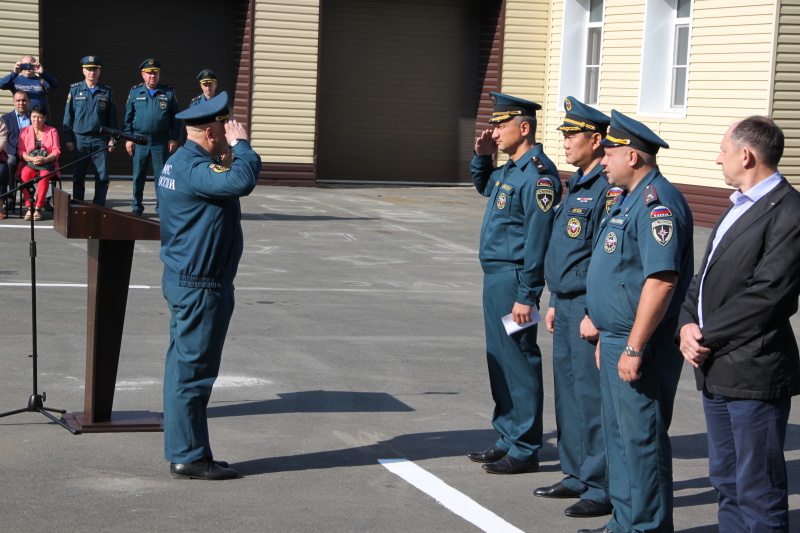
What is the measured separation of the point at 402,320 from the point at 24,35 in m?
11.9

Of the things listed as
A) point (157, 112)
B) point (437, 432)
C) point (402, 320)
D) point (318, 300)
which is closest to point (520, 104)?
point (437, 432)

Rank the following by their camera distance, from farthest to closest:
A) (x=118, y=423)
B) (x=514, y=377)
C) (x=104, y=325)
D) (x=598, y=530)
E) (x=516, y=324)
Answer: (x=118, y=423), (x=104, y=325), (x=514, y=377), (x=516, y=324), (x=598, y=530)

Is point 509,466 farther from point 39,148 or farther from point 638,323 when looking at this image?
point 39,148

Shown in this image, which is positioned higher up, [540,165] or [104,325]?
[540,165]

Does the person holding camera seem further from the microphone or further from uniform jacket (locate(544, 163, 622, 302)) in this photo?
uniform jacket (locate(544, 163, 622, 302))

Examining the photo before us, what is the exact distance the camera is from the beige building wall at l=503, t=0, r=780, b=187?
56.3ft

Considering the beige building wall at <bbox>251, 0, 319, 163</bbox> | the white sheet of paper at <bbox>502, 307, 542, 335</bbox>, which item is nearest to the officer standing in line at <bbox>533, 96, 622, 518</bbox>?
the white sheet of paper at <bbox>502, 307, 542, 335</bbox>

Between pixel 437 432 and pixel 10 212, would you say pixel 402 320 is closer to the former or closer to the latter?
pixel 437 432

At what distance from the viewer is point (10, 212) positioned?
15445mm

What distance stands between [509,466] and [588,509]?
0.73 metres

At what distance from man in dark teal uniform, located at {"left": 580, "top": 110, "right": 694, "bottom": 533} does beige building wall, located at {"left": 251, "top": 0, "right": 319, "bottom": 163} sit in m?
16.4

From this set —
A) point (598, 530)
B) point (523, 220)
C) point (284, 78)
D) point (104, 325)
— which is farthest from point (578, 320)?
point (284, 78)

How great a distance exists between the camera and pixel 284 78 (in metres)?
21.0

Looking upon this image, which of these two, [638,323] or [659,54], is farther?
[659,54]
